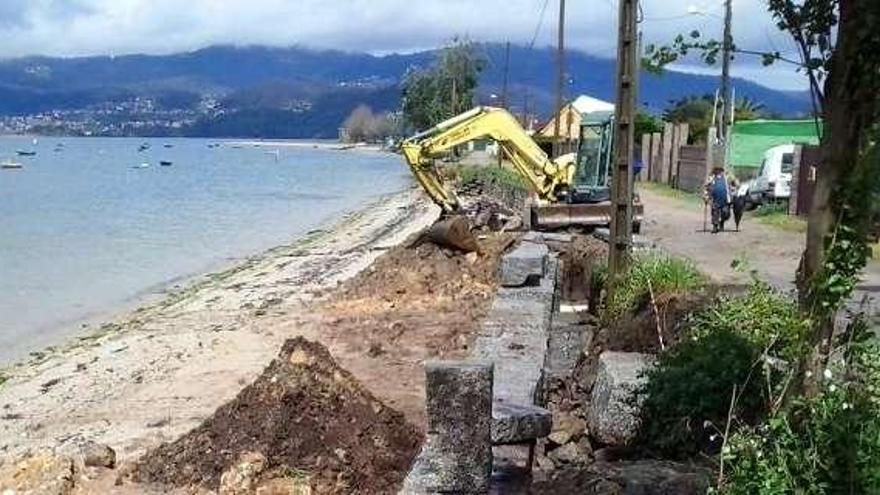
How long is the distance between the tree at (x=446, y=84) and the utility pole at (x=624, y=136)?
266 feet

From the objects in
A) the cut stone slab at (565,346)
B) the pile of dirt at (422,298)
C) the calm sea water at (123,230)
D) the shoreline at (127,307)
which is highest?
the cut stone slab at (565,346)

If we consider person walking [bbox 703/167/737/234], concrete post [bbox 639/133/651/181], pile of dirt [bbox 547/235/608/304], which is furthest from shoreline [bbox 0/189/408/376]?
concrete post [bbox 639/133/651/181]

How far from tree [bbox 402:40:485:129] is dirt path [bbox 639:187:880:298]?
63875 mm

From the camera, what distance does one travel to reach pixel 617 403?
23.0 feet

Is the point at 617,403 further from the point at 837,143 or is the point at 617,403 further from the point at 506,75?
the point at 506,75

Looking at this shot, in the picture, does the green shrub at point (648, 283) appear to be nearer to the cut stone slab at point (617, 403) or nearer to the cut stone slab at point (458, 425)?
the cut stone slab at point (617, 403)

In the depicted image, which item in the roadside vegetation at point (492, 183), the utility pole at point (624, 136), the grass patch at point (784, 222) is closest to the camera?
the utility pole at point (624, 136)

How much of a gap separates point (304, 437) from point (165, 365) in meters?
7.99

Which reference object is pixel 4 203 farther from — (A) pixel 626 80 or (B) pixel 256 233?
(A) pixel 626 80

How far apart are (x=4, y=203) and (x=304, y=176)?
3909 centimetres

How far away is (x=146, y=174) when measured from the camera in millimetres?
108562

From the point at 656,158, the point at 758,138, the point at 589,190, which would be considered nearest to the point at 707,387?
the point at 589,190

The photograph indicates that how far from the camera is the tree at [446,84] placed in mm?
97525

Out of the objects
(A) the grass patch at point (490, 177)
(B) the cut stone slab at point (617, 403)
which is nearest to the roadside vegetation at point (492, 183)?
(A) the grass patch at point (490, 177)
